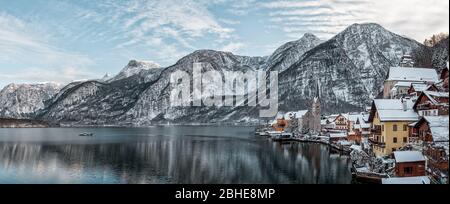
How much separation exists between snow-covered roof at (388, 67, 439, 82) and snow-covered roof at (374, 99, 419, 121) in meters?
17.2

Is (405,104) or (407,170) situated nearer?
(407,170)

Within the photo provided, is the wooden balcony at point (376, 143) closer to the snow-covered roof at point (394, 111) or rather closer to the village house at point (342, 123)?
the snow-covered roof at point (394, 111)

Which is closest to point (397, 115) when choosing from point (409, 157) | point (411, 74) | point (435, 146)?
point (409, 157)

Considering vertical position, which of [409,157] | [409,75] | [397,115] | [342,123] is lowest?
[409,157]

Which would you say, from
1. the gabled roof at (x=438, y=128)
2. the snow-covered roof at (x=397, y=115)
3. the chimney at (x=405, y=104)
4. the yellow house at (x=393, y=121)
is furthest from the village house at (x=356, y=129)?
the gabled roof at (x=438, y=128)

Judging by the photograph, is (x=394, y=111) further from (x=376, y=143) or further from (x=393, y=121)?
(x=376, y=143)

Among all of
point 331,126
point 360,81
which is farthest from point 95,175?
point 360,81

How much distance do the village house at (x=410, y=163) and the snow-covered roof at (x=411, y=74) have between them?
2850 centimetres

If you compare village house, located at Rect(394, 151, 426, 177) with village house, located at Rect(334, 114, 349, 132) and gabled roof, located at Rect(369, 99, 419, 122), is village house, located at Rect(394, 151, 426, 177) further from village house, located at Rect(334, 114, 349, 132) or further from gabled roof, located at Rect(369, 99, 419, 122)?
village house, located at Rect(334, 114, 349, 132)

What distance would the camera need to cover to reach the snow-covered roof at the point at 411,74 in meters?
47.8

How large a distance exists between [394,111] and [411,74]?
2325 cm

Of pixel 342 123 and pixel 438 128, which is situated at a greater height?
pixel 438 128

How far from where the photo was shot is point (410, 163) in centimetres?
2302

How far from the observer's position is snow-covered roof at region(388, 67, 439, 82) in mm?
47772
